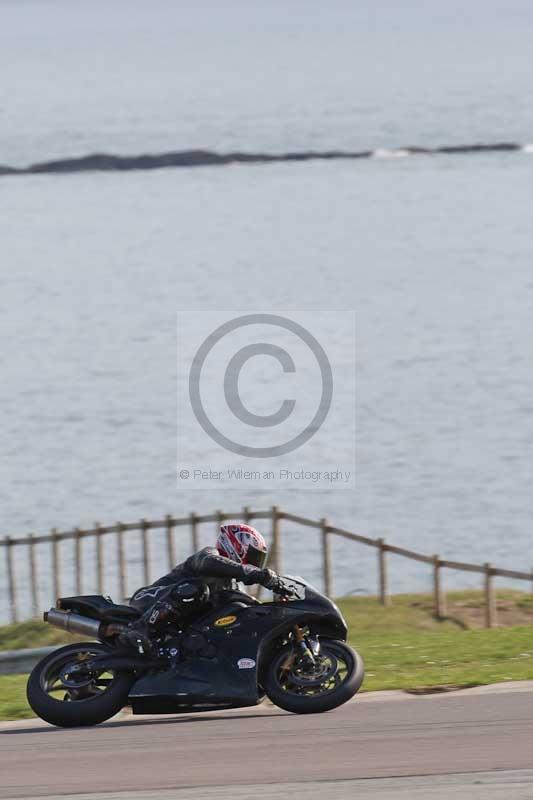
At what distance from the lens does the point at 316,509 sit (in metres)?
40.9

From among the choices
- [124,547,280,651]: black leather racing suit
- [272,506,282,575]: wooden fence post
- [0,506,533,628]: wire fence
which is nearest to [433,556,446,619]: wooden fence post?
[0,506,533,628]: wire fence

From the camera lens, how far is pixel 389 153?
14088 centimetres

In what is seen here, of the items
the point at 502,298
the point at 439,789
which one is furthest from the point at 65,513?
the point at 502,298

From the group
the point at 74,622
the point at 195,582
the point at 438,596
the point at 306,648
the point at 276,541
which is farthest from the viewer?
the point at 276,541

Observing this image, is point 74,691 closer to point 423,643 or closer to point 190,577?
point 190,577

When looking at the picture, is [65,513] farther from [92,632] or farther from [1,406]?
[92,632]

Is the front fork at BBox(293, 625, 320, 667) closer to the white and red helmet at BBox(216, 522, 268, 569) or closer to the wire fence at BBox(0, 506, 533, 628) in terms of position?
the white and red helmet at BBox(216, 522, 268, 569)

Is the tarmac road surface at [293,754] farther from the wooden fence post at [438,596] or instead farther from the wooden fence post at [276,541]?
the wooden fence post at [276,541]

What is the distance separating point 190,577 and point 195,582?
0.07m

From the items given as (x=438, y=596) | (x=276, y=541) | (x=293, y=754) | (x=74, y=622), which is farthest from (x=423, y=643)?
(x=276, y=541)

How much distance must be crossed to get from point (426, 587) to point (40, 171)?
347ft

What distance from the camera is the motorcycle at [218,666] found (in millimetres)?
11242

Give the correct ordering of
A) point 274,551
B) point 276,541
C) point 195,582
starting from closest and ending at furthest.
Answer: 1. point 195,582
2. point 276,541
3. point 274,551
